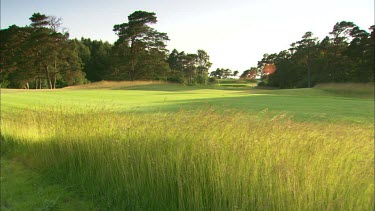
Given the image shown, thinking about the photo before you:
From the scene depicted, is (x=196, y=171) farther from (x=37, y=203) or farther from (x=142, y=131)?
(x=37, y=203)

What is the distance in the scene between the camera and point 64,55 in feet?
172

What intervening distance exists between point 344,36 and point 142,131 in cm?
6461

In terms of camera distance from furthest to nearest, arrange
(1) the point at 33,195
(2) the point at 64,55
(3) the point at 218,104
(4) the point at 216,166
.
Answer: (2) the point at 64,55 < (3) the point at 218,104 < (1) the point at 33,195 < (4) the point at 216,166

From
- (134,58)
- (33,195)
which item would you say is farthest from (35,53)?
(33,195)

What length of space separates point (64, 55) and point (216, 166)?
55.8 meters

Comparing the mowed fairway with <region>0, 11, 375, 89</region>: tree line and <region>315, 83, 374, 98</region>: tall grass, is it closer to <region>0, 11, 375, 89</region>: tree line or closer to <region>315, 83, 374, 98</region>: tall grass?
<region>315, 83, 374, 98</region>: tall grass

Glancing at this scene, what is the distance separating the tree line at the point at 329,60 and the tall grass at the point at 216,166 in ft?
170

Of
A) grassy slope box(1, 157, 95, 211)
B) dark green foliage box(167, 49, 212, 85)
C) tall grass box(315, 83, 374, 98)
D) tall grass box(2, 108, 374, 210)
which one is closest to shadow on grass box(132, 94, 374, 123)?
tall grass box(2, 108, 374, 210)

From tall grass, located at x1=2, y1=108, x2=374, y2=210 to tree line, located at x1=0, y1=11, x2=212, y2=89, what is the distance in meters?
49.3

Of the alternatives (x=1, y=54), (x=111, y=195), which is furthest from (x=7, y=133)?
(x=1, y=54)

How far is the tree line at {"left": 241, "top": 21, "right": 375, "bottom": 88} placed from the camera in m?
47.8

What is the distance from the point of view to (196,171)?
3248mm

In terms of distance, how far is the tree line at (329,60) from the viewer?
157 ft

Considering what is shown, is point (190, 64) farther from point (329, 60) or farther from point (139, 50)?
point (329, 60)
